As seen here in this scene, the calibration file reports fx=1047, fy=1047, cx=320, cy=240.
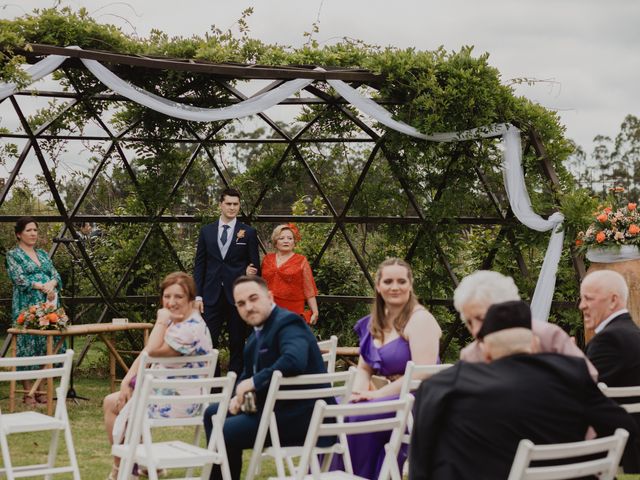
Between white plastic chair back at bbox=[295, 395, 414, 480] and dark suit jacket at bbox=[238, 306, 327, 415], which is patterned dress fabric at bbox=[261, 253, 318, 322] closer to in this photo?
dark suit jacket at bbox=[238, 306, 327, 415]

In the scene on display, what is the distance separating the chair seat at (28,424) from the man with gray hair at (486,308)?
119 inches

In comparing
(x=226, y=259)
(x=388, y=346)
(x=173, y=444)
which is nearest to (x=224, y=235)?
(x=226, y=259)

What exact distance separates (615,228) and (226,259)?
12.8 ft

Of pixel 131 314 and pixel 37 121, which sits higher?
pixel 37 121

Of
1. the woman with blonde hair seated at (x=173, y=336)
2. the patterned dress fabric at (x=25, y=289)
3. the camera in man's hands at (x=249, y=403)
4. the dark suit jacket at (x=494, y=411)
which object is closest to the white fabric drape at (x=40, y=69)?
the patterned dress fabric at (x=25, y=289)

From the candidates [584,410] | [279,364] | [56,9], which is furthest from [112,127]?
[584,410]

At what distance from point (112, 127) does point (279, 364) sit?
26.9 feet

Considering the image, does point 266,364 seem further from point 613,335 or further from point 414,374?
point 613,335

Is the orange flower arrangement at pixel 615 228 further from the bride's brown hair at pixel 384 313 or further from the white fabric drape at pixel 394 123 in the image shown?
the bride's brown hair at pixel 384 313

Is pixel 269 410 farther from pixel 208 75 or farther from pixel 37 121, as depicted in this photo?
pixel 37 121

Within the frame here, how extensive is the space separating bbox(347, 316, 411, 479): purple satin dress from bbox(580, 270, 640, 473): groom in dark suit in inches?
46.1

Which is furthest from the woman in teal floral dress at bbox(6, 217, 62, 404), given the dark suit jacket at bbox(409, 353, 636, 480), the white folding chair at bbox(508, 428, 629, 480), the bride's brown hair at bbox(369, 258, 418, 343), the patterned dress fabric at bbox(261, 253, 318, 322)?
the white folding chair at bbox(508, 428, 629, 480)

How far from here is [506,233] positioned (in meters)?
12.6

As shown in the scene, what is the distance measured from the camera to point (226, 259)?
1090 cm
